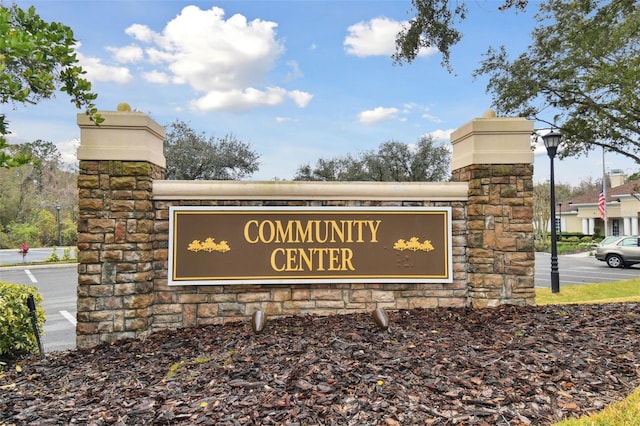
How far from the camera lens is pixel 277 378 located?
3566 mm

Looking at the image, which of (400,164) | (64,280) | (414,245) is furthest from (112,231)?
(400,164)

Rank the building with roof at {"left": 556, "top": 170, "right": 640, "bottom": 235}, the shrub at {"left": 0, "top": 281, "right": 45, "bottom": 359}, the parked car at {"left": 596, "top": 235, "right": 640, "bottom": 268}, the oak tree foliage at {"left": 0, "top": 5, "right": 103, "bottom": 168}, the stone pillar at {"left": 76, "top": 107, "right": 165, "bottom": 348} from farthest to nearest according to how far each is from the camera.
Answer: the building with roof at {"left": 556, "top": 170, "right": 640, "bottom": 235}, the parked car at {"left": 596, "top": 235, "right": 640, "bottom": 268}, the stone pillar at {"left": 76, "top": 107, "right": 165, "bottom": 348}, the shrub at {"left": 0, "top": 281, "right": 45, "bottom": 359}, the oak tree foliage at {"left": 0, "top": 5, "right": 103, "bottom": 168}

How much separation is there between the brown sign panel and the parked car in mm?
18222

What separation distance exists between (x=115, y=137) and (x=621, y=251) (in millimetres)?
22009

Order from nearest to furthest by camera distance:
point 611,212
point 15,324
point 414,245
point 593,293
Answer: point 15,324
point 414,245
point 593,293
point 611,212

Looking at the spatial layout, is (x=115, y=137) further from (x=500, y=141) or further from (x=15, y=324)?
(x=500, y=141)

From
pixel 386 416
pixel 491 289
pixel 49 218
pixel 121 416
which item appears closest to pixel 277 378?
pixel 386 416

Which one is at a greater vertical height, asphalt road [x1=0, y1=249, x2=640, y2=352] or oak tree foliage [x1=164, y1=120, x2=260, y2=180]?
oak tree foliage [x1=164, y1=120, x2=260, y2=180]

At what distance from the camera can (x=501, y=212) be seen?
5629 mm

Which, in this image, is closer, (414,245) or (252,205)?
(252,205)

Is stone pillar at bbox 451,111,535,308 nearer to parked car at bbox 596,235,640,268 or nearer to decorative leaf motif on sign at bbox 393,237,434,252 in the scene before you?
decorative leaf motif on sign at bbox 393,237,434,252

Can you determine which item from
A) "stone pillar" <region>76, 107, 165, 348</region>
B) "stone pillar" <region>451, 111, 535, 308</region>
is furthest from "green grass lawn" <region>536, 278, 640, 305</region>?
"stone pillar" <region>76, 107, 165, 348</region>

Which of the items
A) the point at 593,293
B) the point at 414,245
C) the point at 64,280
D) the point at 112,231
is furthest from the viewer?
the point at 64,280

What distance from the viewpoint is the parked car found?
18859 mm
